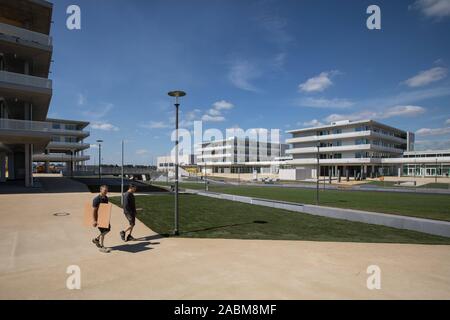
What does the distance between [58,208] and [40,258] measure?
29.6 feet

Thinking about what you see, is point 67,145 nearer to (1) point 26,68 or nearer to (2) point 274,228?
(1) point 26,68

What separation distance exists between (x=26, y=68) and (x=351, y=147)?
6012 cm

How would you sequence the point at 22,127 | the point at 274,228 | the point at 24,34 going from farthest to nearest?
1. the point at 24,34
2. the point at 22,127
3. the point at 274,228

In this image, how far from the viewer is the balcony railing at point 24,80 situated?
2316 cm

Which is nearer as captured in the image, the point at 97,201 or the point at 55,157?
the point at 97,201

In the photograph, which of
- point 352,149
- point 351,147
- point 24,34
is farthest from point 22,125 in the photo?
point 352,149

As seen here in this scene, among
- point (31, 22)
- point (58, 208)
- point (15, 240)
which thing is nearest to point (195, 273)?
point (15, 240)

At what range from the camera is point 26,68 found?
27266 mm

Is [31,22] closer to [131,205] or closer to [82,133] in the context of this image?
[131,205]

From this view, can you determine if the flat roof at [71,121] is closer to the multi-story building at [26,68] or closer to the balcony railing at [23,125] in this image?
the multi-story building at [26,68]

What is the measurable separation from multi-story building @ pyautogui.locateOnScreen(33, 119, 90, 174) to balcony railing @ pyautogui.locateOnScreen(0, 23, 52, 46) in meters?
45.6

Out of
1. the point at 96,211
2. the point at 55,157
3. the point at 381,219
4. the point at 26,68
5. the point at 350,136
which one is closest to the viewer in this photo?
the point at 96,211

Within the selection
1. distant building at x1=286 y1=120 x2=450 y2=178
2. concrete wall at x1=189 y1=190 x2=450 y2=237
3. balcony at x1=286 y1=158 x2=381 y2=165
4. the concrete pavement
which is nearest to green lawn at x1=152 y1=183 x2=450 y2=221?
concrete wall at x1=189 y1=190 x2=450 y2=237
